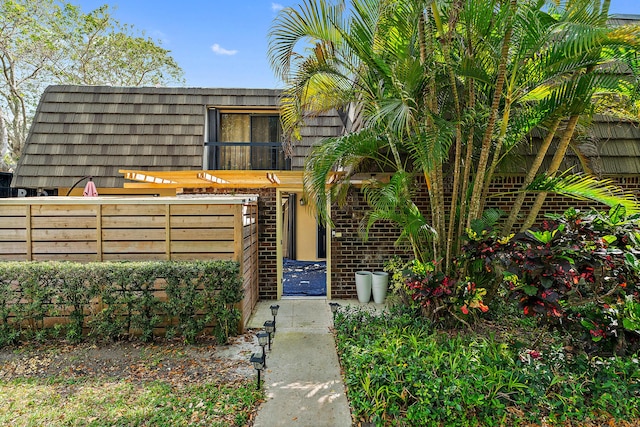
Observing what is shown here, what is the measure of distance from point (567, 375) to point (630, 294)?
969 millimetres

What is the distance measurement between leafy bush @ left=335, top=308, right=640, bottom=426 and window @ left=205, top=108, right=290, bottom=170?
6118mm

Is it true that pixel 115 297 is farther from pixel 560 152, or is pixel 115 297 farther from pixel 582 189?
pixel 560 152

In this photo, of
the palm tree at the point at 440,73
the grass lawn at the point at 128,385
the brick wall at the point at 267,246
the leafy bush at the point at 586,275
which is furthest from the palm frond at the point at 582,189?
the brick wall at the point at 267,246

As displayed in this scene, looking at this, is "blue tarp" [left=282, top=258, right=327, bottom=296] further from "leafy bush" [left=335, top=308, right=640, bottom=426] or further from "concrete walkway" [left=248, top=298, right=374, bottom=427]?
"leafy bush" [left=335, top=308, right=640, bottom=426]

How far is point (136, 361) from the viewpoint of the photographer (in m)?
4.21

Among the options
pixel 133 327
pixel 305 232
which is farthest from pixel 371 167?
pixel 305 232

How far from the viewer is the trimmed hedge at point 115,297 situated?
4566mm

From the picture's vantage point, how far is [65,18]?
13609 millimetres

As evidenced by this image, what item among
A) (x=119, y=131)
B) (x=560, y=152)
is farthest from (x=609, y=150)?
(x=119, y=131)

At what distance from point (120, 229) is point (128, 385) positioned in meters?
2.30

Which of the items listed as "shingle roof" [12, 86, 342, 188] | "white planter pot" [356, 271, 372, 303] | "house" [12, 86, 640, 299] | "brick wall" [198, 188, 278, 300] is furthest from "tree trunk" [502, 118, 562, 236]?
"shingle roof" [12, 86, 342, 188]

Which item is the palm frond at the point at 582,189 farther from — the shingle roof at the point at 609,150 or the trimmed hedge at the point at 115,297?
the trimmed hedge at the point at 115,297

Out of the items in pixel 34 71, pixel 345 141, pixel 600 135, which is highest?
pixel 34 71

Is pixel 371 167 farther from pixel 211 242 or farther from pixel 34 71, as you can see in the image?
pixel 34 71
